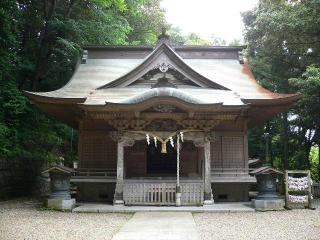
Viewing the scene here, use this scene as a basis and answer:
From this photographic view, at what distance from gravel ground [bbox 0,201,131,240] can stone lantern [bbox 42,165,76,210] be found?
470 mm

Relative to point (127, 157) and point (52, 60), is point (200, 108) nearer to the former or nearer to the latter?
point (127, 157)

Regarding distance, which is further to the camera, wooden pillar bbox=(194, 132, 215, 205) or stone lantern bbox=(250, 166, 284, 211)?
wooden pillar bbox=(194, 132, 215, 205)

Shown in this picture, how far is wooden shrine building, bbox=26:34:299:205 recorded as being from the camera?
12.4 meters

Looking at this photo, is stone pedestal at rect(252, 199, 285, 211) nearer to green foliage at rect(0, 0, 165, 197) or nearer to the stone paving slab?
the stone paving slab

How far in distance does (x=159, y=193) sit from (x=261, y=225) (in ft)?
13.7

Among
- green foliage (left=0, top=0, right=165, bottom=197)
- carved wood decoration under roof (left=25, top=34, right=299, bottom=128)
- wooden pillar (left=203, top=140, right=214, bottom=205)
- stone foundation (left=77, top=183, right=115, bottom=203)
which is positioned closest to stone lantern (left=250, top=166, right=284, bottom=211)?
wooden pillar (left=203, top=140, right=214, bottom=205)

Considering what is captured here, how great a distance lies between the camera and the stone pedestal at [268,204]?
11.9m

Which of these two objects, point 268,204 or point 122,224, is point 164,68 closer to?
point 268,204

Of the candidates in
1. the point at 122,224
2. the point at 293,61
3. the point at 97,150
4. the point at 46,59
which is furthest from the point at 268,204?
the point at 46,59

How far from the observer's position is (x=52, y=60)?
21766 millimetres

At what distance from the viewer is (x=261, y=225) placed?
910 centimetres

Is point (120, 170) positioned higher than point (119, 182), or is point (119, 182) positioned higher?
A: point (120, 170)

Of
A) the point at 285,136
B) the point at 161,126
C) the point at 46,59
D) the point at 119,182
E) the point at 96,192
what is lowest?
the point at 96,192

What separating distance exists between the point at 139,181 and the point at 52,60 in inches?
486
